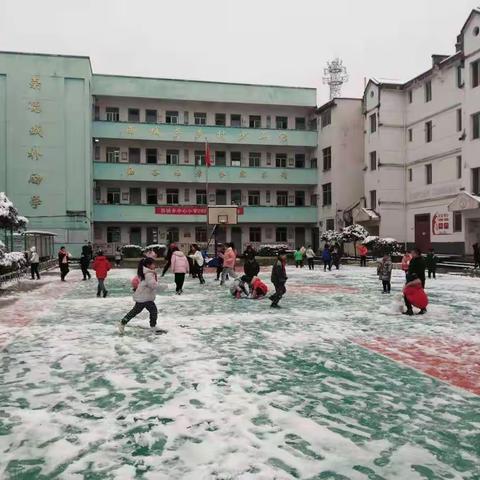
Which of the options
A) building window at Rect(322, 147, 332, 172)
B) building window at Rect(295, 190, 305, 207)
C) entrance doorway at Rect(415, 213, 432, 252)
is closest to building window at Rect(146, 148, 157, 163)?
building window at Rect(295, 190, 305, 207)

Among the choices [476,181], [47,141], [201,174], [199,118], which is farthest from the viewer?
[199,118]

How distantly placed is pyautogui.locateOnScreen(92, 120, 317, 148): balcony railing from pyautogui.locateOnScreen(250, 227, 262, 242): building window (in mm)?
8266

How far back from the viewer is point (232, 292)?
53.1 feet

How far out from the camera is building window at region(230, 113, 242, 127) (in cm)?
4988

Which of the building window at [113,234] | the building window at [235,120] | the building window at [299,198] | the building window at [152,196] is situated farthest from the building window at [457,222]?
the building window at [113,234]

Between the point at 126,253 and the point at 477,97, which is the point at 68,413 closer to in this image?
the point at 477,97

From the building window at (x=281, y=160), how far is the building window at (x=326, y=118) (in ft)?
16.2

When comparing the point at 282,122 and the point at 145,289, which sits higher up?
the point at 282,122

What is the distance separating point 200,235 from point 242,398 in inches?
1687

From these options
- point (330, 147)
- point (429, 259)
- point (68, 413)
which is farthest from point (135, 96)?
point (68, 413)

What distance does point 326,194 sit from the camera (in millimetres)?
48156

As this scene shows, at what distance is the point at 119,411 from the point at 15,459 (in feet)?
4.32

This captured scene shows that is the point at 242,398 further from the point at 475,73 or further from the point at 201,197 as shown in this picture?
the point at 201,197

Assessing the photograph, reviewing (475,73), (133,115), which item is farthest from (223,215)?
(475,73)
